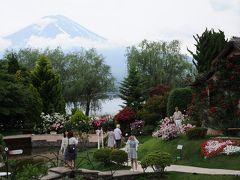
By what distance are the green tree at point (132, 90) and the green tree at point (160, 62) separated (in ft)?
25.5

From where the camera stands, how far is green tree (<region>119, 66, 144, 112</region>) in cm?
5091

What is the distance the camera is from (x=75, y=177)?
18.3m

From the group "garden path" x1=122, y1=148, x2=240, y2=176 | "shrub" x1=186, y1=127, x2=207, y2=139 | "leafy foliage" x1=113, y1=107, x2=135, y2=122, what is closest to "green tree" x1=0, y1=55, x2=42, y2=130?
"leafy foliage" x1=113, y1=107, x2=135, y2=122

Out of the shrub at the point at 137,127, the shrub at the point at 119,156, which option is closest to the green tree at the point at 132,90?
the shrub at the point at 137,127

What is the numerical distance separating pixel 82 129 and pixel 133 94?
1233cm

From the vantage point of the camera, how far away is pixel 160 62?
200ft

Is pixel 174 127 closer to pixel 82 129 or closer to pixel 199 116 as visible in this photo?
pixel 199 116

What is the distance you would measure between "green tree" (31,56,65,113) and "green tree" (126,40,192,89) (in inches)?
464

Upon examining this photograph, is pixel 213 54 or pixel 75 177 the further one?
pixel 213 54

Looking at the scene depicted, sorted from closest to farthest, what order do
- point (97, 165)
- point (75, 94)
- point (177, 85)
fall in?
point (97, 165) < point (177, 85) < point (75, 94)

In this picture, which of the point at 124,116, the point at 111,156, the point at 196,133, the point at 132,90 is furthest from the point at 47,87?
the point at 111,156

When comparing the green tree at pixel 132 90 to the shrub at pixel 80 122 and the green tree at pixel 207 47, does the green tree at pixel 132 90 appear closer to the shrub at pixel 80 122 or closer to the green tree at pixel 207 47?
the shrub at pixel 80 122

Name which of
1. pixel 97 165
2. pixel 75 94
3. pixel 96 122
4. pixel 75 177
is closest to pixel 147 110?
pixel 96 122

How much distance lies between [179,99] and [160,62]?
25.4m
